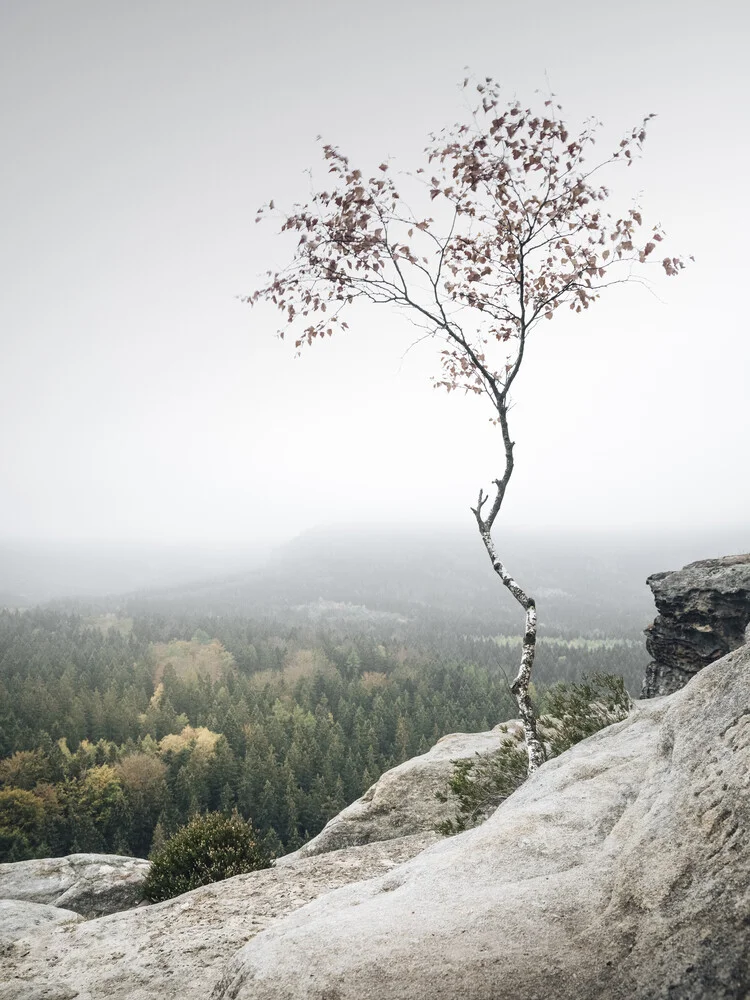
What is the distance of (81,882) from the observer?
21562 mm

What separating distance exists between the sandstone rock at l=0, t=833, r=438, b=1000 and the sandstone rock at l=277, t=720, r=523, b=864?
3.71 m

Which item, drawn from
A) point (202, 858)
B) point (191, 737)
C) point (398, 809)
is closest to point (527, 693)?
point (398, 809)

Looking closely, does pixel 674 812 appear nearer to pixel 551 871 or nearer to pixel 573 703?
pixel 551 871

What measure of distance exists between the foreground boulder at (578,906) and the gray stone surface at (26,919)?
400 inches

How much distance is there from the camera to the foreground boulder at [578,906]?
4270mm

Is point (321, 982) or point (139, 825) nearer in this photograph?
point (321, 982)

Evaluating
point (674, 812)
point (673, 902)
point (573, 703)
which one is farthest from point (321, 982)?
point (573, 703)

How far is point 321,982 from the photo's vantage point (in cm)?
543

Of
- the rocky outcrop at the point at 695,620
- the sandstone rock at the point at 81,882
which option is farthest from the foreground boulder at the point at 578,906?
the sandstone rock at the point at 81,882

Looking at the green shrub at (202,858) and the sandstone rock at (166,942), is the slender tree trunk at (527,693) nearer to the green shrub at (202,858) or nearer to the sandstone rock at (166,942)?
the sandstone rock at (166,942)

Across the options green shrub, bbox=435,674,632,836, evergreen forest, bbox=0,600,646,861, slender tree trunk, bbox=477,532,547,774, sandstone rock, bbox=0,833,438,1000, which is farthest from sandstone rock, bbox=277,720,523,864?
evergreen forest, bbox=0,600,646,861

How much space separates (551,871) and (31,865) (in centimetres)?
3000

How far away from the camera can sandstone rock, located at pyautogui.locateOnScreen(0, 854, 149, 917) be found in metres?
20.2

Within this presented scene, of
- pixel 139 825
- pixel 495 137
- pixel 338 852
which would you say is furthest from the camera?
pixel 139 825
